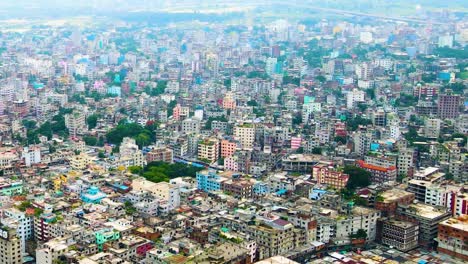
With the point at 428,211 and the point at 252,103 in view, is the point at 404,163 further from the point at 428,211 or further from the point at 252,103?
the point at 252,103

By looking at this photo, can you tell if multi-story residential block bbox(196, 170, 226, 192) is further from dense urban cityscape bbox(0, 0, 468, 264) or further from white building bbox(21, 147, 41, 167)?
white building bbox(21, 147, 41, 167)

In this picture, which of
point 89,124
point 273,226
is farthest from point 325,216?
point 89,124

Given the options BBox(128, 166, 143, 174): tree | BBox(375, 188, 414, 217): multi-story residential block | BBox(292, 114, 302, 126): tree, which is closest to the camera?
BBox(375, 188, 414, 217): multi-story residential block

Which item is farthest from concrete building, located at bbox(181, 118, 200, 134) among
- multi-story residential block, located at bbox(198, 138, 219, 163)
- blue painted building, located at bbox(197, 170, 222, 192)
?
blue painted building, located at bbox(197, 170, 222, 192)

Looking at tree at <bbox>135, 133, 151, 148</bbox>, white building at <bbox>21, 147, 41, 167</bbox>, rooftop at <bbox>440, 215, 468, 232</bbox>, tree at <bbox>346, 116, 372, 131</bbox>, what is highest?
rooftop at <bbox>440, 215, 468, 232</bbox>

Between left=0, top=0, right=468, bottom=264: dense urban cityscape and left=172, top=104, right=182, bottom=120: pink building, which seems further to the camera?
left=172, top=104, right=182, bottom=120: pink building

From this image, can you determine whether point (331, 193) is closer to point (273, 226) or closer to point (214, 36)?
point (273, 226)

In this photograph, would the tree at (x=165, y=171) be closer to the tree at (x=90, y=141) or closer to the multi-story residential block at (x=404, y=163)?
the tree at (x=90, y=141)

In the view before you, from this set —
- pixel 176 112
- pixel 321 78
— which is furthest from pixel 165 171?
pixel 321 78
